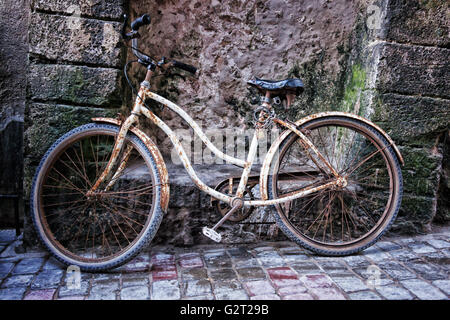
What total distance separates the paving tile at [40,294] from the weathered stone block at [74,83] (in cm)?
135

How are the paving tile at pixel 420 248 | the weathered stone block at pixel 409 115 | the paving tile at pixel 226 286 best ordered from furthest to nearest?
the weathered stone block at pixel 409 115
the paving tile at pixel 420 248
the paving tile at pixel 226 286

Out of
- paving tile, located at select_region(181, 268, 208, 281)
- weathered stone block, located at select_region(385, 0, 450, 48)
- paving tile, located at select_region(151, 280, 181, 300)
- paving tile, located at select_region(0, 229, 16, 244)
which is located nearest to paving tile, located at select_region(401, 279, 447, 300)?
paving tile, located at select_region(181, 268, 208, 281)

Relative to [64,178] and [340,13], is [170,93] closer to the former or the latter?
[64,178]

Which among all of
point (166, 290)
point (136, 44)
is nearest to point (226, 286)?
point (166, 290)

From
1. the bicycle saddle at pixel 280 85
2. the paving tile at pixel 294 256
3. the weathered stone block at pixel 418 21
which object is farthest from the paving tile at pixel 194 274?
the weathered stone block at pixel 418 21

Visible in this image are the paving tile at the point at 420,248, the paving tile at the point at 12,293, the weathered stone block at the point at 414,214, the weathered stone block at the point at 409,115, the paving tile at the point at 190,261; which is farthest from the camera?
the weathered stone block at the point at 414,214

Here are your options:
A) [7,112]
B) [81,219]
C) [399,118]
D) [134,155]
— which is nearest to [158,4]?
[134,155]

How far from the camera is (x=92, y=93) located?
2.86 meters

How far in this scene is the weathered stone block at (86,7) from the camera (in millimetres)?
2734

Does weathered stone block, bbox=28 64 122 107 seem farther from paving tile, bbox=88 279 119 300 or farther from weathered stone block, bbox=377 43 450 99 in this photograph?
weathered stone block, bbox=377 43 450 99

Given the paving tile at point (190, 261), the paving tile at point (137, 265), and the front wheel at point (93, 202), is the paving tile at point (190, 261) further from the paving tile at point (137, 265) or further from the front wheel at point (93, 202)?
the front wheel at point (93, 202)

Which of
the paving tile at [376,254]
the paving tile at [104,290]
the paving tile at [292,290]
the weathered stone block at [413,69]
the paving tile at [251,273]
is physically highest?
the weathered stone block at [413,69]

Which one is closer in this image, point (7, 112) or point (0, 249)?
point (0, 249)

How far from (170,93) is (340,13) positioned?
1.66 m
